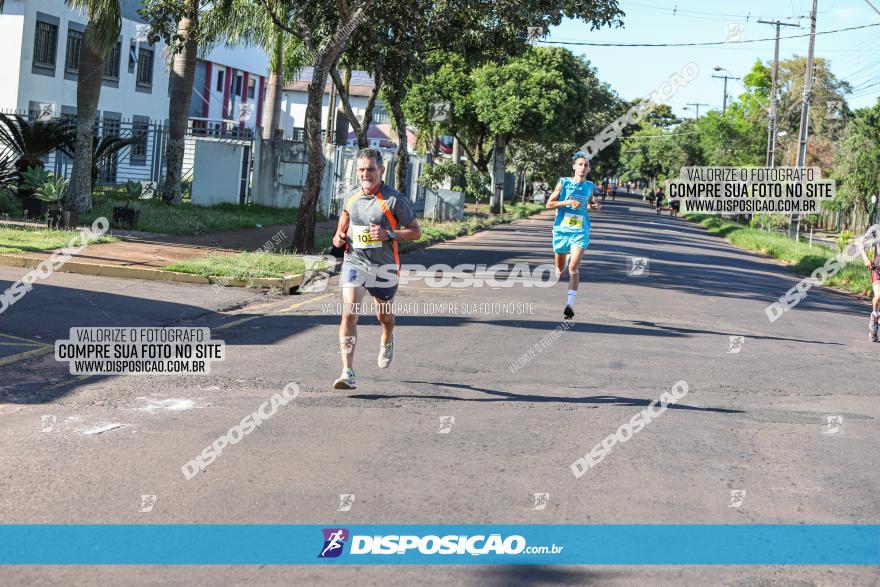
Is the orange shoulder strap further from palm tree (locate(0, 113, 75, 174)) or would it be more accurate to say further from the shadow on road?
palm tree (locate(0, 113, 75, 174))

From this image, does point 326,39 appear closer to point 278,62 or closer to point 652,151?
point 278,62

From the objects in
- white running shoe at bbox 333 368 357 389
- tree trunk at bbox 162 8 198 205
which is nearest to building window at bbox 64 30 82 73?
tree trunk at bbox 162 8 198 205

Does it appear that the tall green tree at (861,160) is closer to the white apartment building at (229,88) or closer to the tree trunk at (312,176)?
the white apartment building at (229,88)

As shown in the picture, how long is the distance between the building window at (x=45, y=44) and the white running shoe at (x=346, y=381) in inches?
1119

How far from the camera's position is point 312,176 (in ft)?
67.5

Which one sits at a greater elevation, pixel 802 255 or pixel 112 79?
pixel 112 79

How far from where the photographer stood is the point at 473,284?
17.8 m

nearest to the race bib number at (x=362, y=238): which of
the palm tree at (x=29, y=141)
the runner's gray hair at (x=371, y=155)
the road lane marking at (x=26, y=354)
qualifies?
the runner's gray hair at (x=371, y=155)

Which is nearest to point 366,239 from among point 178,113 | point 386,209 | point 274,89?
point 386,209

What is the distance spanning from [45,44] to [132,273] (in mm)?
21776

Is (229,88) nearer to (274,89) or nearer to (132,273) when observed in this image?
(274,89)

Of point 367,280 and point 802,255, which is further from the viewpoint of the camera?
point 802,255

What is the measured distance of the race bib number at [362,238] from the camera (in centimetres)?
852

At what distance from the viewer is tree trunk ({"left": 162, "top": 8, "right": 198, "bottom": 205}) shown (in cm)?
2761
